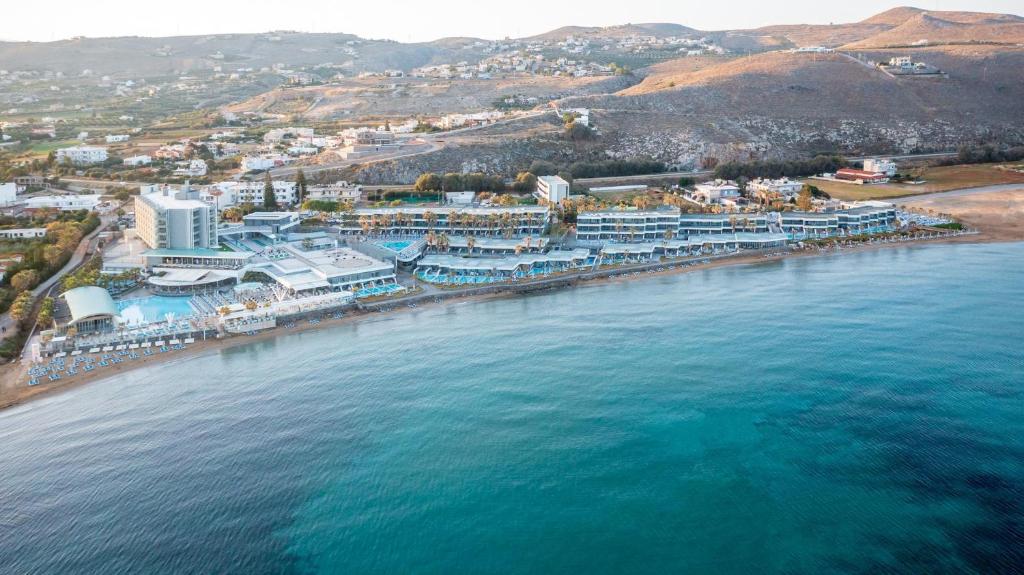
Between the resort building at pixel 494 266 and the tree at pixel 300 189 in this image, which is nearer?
the resort building at pixel 494 266

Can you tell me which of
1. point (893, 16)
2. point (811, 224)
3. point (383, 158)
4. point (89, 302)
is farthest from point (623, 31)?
point (89, 302)

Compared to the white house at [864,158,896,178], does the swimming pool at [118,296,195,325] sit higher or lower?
lower

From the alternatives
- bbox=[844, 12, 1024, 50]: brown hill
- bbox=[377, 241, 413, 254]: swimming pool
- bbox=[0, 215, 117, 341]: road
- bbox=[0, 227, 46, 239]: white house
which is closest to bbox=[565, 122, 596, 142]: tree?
bbox=[377, 241, 413, 254]: swimming pool

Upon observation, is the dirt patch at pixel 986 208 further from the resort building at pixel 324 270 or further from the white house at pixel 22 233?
the white house at pixel 22 233

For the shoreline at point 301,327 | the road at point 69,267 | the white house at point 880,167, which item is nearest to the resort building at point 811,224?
the shoreline at point 301,327

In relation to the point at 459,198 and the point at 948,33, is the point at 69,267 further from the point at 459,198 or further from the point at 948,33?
the point at 948,33

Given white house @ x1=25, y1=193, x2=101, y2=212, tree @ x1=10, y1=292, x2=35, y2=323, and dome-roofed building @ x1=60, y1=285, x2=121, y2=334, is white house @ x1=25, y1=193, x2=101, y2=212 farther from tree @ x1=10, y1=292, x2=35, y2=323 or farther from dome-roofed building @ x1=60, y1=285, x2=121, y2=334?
dome-roofed building @ x1=60, y1=285, x2=121, y2=334

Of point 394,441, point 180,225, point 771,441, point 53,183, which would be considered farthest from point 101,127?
point 771,441
